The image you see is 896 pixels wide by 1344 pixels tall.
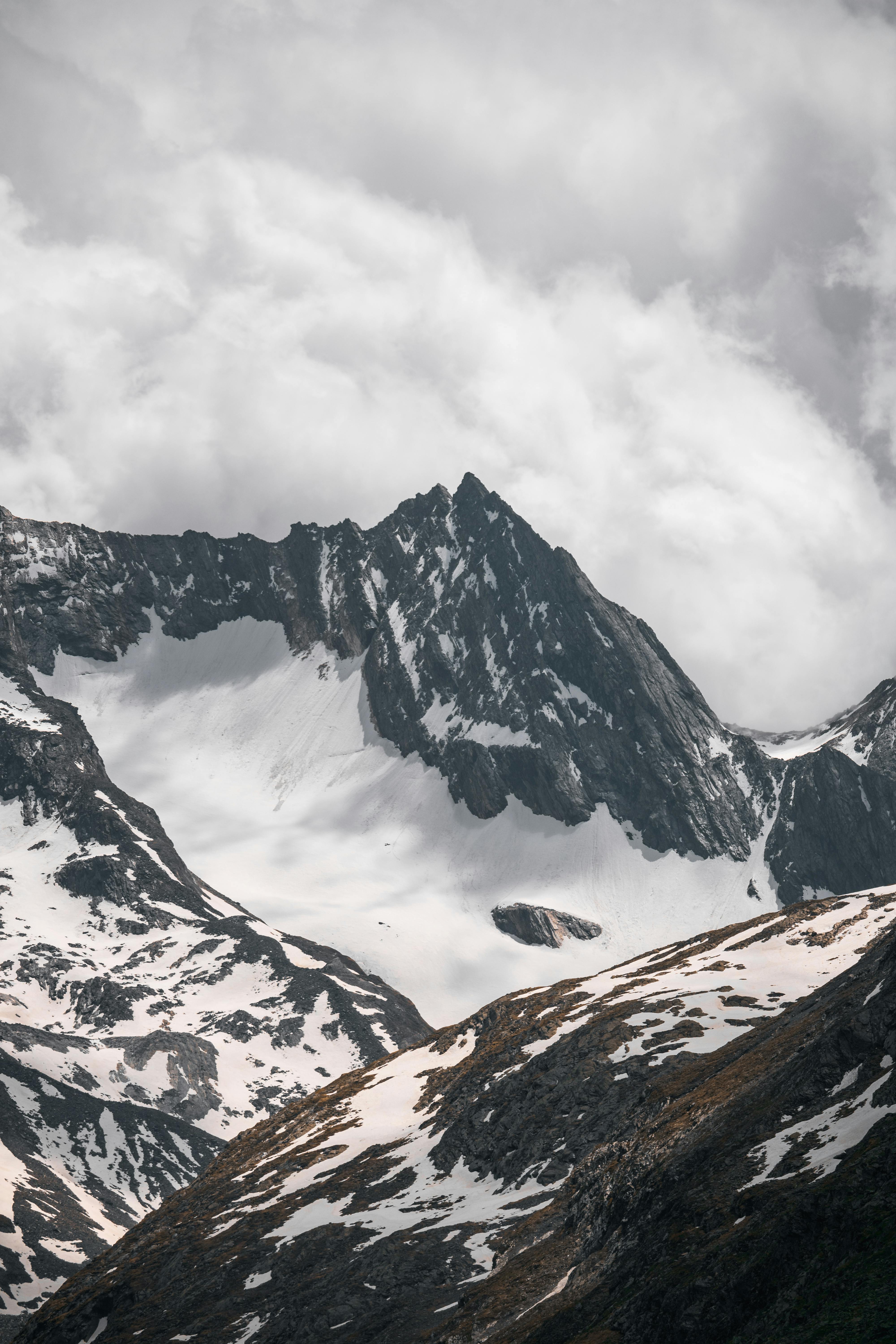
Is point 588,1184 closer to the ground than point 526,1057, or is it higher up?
closer to the ground

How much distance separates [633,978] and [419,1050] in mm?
35268

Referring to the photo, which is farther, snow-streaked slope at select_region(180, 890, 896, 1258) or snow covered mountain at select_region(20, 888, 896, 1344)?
snow-streaked slope at select_region(180, 890, 896, 1258)

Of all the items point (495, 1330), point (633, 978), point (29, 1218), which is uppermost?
point (29, 1218)

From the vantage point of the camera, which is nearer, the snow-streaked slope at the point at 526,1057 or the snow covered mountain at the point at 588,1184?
the snow covered mountain at the point at 588,1184

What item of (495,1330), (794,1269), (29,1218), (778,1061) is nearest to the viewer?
(794,1269)

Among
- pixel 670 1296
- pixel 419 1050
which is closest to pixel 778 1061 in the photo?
pixel 670 1296

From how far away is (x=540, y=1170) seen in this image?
105m

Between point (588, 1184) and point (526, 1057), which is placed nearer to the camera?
point (588, 1184)

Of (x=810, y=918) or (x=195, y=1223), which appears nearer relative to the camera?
(x=195, y=1223)

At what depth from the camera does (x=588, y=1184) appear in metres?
85.7

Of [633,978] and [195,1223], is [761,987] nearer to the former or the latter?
[633,978]

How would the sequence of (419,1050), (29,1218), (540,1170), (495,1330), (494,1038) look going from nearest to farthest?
(495,1330) → (540,1170) → (494,1038) → (419,1050) → (29,1218)

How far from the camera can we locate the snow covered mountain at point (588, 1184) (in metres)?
52.3

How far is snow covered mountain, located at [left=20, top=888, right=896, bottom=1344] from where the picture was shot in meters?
52.3
